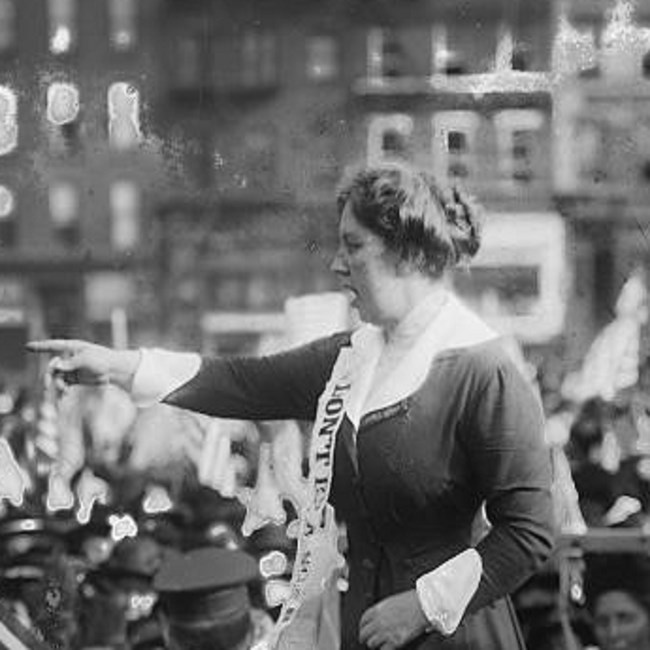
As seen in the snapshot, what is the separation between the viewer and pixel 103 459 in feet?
11.1

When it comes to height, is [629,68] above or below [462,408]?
above

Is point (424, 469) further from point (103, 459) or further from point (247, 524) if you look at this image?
point (103, 459)

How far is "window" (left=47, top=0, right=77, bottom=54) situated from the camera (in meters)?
3.34

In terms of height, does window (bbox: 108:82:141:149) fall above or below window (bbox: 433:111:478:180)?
above

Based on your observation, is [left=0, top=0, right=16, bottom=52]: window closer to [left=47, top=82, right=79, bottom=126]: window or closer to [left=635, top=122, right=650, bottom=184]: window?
[left=47, top=82, right=79, bottom=126]: window

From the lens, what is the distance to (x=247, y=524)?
340 cm

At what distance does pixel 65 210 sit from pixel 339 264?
555 mm

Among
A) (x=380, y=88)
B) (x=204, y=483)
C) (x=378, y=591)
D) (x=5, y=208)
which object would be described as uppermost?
(x=380, y=88)

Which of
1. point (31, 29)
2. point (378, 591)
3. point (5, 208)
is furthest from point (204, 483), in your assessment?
point (31, 29)

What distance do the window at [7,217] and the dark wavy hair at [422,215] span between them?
27.3 inches

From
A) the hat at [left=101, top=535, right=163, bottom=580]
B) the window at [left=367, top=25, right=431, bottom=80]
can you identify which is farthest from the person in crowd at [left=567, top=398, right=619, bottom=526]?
the hat at [left=101, top=535, right=163, bottom=580]

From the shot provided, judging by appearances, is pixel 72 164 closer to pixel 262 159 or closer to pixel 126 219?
pixel 126 219

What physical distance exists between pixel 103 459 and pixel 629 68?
1284mm

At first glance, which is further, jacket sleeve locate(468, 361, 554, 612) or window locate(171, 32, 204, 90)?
window locate(171, 32, 204, 90)
